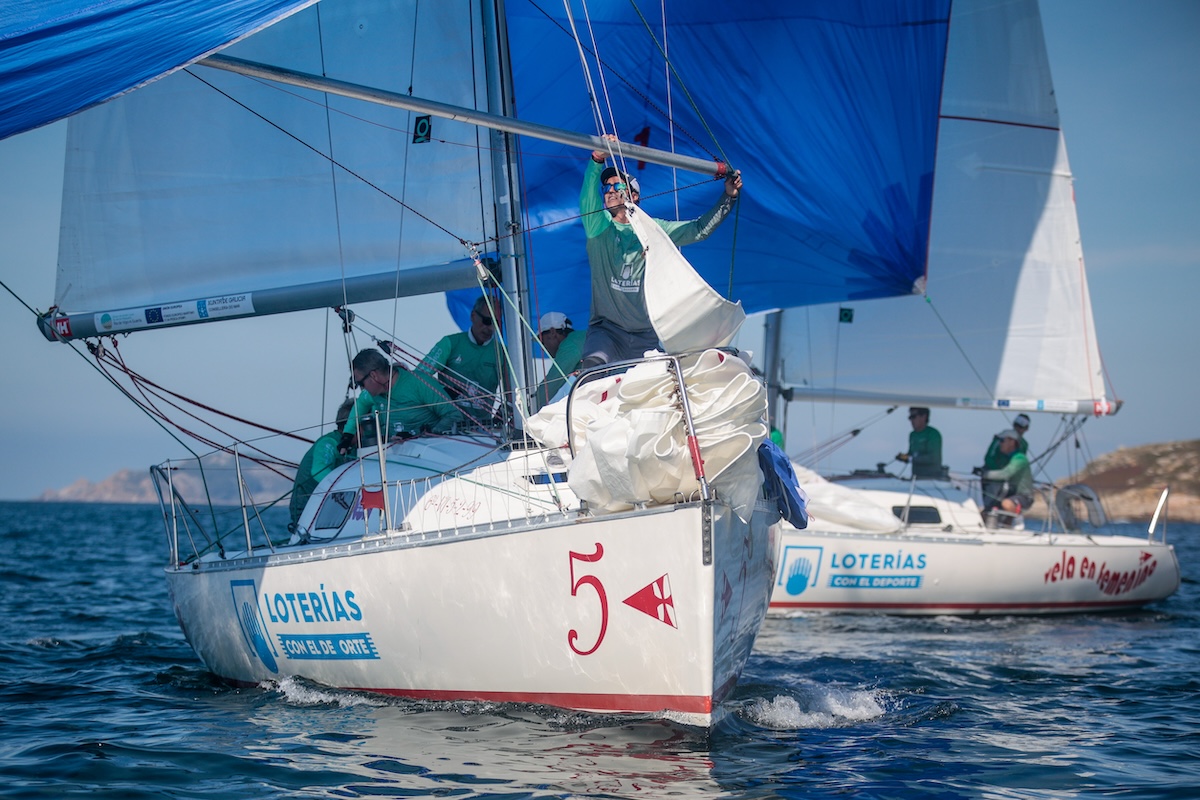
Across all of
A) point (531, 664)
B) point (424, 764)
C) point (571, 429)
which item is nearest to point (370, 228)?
point (571, 429)

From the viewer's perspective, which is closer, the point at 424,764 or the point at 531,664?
the point at 424,764

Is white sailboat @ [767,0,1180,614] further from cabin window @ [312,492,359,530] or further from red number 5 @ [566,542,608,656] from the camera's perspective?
red number 5 @ [566,542,608,656]

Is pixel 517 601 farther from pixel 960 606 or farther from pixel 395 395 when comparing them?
pixel 960 606

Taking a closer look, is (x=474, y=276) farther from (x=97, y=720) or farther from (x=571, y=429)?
(x=97, y=720)

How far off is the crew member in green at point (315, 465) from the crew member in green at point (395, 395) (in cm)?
11

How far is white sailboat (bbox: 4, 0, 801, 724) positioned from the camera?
5270 millimetres

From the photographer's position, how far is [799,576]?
11.6 meters

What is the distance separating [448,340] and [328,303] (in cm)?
89

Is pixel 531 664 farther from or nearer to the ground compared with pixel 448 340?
nearer to the ground

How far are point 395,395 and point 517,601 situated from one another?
2870 mm

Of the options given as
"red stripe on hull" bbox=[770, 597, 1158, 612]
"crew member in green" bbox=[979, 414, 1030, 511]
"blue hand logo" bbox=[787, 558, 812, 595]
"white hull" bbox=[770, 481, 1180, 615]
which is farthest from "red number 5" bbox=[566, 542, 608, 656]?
"crew member in green" bbox=[979, 414, 1030, 511]

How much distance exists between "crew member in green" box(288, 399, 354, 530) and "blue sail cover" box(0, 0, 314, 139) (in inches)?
124

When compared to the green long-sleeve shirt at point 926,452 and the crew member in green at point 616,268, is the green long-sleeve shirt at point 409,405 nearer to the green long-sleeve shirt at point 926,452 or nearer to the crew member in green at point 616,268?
the crew member in green at point 616,268

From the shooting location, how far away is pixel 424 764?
506 centimetres
